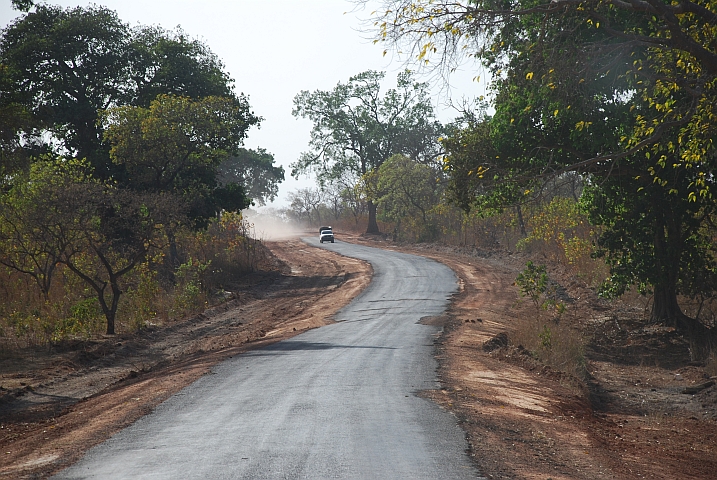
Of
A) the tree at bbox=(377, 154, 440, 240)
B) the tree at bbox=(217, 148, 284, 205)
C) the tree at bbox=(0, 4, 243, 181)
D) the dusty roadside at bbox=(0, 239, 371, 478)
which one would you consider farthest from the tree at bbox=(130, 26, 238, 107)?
the tree at bbox=(217, 148, 284, 205)

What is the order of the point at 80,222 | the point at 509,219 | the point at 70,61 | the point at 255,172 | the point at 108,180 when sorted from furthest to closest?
the point at 255,172 < the point at 509,219 < the point at 70,61 < the point at 108,180 < the point at 80,222

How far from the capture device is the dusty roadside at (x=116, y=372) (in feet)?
26.8

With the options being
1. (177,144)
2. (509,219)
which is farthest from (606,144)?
(509,219)

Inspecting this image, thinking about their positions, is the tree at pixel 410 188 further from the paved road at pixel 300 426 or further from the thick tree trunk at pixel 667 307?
the paved road at pixel 300 426

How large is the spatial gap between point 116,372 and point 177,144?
16.8 meters

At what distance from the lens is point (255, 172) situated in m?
94.4

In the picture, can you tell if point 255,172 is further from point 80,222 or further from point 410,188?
point 80,222

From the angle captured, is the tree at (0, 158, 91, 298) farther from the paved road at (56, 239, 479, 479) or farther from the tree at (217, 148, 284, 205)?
the tree at (217, 148, 284, 205)

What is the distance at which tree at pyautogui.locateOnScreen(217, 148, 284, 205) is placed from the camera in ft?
291

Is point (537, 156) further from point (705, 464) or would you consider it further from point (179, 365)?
point (705, 464)

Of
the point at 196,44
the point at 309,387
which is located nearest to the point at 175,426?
the point at 309,387

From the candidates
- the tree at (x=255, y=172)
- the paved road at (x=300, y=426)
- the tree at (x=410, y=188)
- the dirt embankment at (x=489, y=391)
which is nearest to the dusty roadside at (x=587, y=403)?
the dirt embankment at (x=489, y=391)

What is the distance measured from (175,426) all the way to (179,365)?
21.2ft

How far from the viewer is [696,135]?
10852 mm
